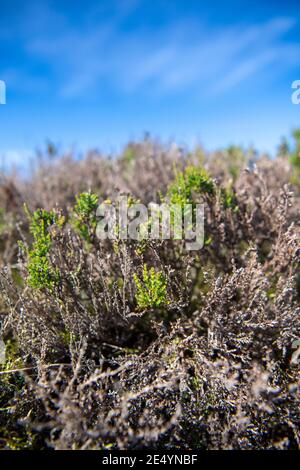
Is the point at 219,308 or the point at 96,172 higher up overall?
the point at 96,172

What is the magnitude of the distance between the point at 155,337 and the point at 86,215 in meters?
1.20

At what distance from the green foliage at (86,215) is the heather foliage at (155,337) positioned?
1 cm

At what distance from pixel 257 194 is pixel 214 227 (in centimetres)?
90

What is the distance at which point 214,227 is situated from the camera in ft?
8.87

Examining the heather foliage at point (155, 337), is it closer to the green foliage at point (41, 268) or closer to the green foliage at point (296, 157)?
the green foliage at point (41, 268)

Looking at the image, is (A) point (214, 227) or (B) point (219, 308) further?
(A) point (214, 227)

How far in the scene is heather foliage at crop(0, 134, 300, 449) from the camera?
1.63 metres

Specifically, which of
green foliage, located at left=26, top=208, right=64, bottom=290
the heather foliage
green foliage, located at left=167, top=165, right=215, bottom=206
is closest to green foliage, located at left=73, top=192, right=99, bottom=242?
the heather foliage

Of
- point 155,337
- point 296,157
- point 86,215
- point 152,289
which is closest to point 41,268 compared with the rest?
point 86,215

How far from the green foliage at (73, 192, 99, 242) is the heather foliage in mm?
11

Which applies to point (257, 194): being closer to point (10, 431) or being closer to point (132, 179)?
point (132, 179)

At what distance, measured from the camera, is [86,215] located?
94.3 inches
